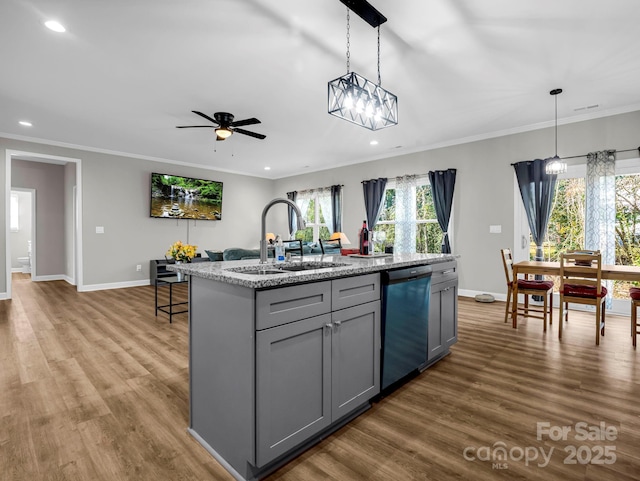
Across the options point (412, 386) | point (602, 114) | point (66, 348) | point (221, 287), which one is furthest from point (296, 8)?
point (602, 114)

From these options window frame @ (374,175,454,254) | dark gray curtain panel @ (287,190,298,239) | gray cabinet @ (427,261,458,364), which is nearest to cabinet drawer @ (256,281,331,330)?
gray cabinet @ (427,261,458,364)

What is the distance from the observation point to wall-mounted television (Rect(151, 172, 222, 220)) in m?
6.96

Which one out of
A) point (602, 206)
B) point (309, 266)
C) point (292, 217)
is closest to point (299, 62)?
point (309, 266)

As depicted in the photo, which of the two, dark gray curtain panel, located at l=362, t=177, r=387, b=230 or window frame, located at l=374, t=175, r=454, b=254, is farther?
dark gray curtain panel, located at l=362, t=177, r=387, b=230

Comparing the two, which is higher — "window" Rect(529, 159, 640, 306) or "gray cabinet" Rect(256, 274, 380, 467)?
"window" Rect(529, 159, 640, 306)

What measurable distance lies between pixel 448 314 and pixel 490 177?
3.38 meters

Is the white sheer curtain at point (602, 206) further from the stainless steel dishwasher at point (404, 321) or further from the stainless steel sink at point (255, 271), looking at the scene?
the stainless steel sink at point (255, 271)

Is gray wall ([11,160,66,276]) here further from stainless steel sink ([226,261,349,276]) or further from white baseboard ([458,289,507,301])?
white baseboard ([458,289,507,301])

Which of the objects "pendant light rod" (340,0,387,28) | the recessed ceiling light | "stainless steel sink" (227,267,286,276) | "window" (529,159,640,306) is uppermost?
the recessed ceiling light

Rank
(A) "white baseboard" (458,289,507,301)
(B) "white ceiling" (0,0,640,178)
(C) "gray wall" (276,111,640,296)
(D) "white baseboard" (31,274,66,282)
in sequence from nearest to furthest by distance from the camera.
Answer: (B) "white ceiling" (0,0,640,178) < (C) "gray wall" (276,111,640,296) < (A) "white baseboard" (458,289,507,301) < (D) "white baseboard" (31,274,66,282)

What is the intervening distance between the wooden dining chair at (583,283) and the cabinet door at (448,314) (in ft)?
4.35

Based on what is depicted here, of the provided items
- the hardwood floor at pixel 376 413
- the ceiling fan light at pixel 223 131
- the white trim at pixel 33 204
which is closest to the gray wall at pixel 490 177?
the hardwood floor at pixel 376 413

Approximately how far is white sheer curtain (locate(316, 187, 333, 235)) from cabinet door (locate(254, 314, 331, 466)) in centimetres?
612

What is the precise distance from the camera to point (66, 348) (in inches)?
122
